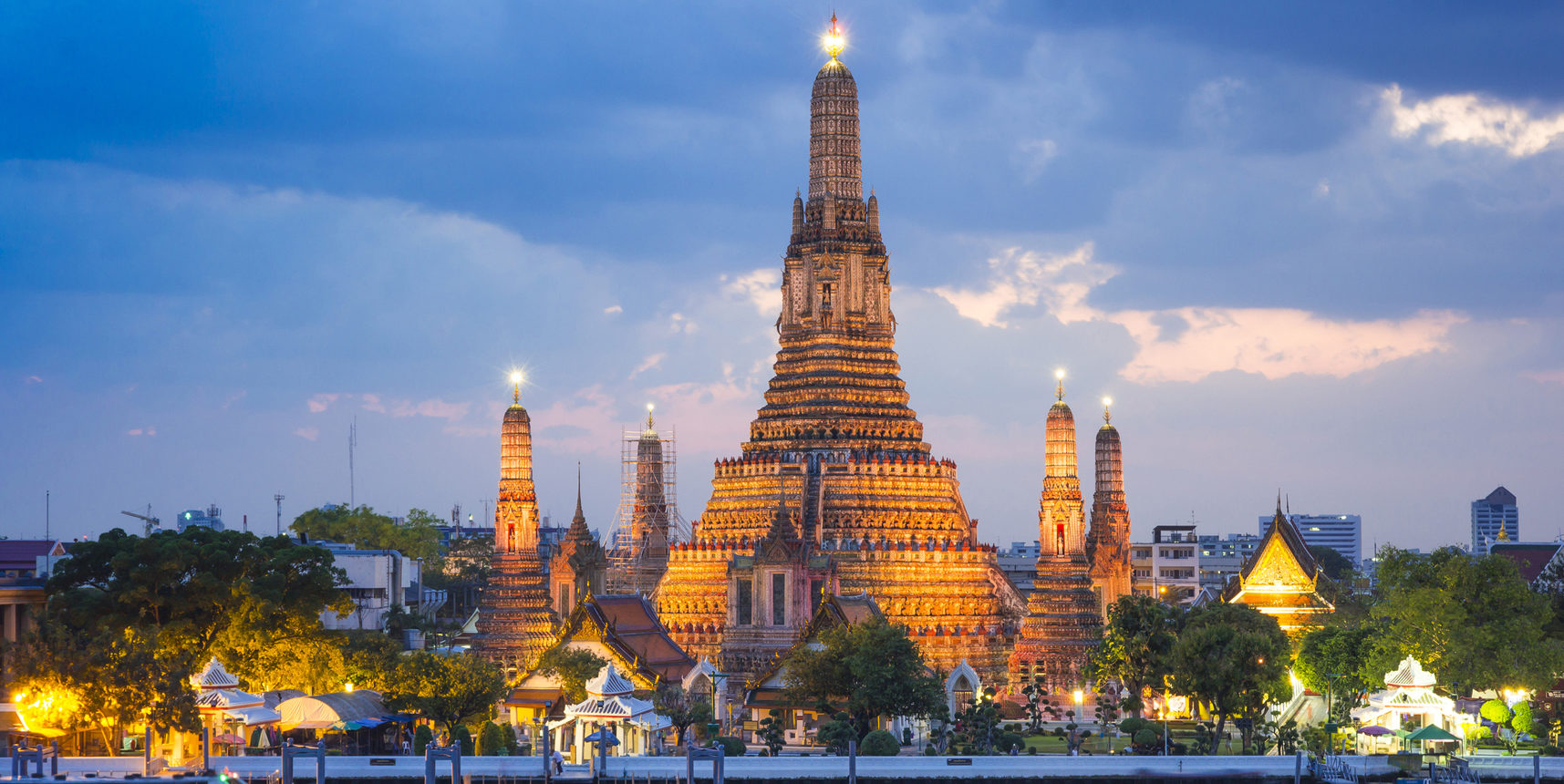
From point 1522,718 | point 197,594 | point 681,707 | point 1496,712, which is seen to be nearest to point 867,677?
point 681,707

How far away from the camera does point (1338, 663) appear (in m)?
85.0

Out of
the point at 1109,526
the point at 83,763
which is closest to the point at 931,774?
the point at 83,763

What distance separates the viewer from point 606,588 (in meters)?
129

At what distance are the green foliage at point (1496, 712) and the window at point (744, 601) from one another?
36.7 metres

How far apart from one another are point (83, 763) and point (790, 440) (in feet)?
160

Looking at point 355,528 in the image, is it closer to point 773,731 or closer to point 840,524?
point 840,524

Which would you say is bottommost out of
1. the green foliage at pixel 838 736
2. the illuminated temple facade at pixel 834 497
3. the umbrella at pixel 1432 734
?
the green foliage at pixel 838 736

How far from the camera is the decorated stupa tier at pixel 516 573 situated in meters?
109

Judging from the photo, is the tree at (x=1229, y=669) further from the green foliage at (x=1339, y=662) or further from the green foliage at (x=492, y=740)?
the green foliage at (x=492, y=740)

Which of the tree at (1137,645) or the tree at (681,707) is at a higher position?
the tree at (1137,645)

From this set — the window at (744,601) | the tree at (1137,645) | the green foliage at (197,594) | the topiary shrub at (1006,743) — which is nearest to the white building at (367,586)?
the window at (744,601)

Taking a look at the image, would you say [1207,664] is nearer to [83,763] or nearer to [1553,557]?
[1553,557]

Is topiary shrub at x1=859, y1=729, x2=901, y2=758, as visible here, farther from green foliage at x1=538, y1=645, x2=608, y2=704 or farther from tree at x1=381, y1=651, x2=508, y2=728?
tree at x1=381, y1=651, x2=508, y2=728

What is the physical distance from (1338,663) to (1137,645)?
27.7 feet
